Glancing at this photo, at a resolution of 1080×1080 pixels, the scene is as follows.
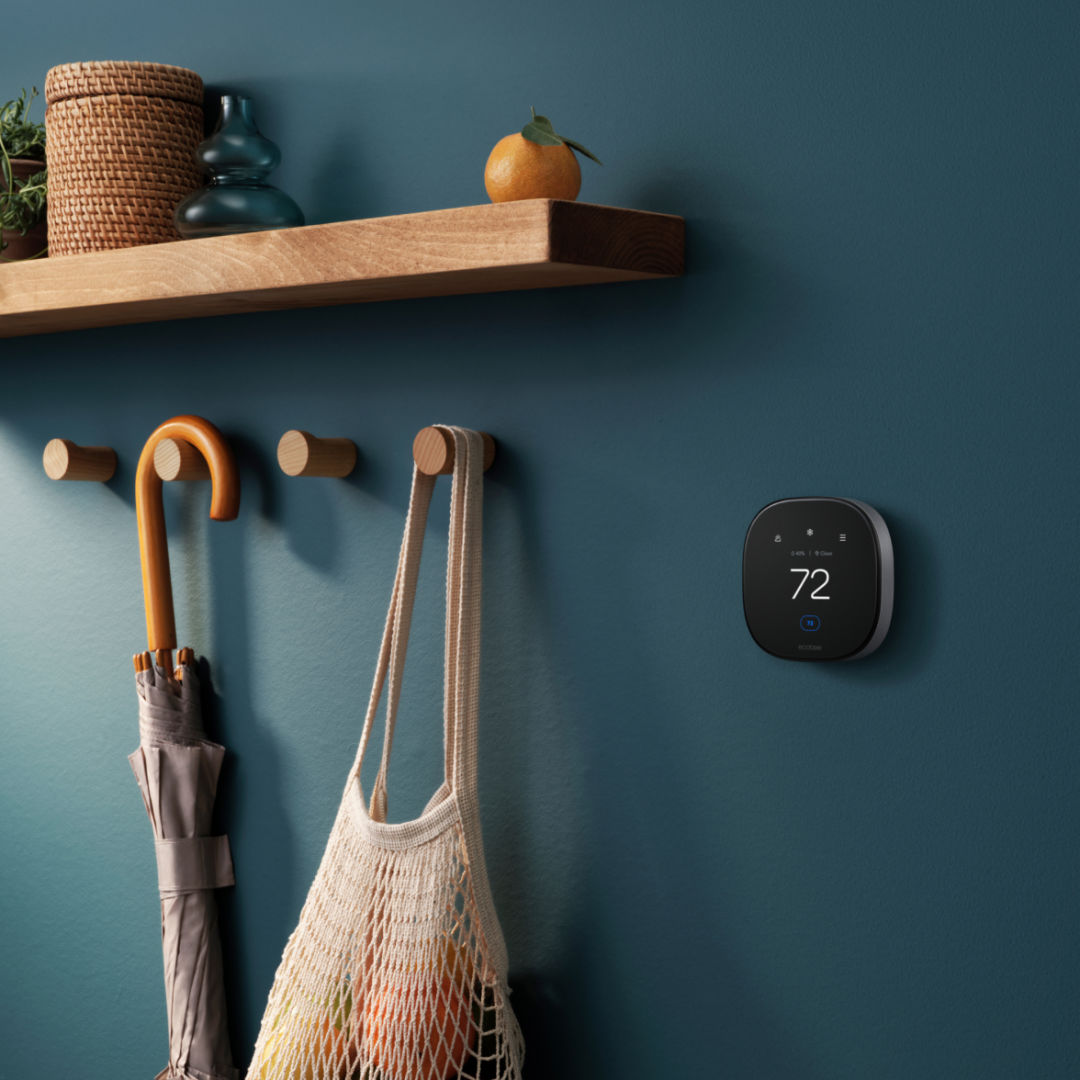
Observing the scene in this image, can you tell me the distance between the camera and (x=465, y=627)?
1.03 m

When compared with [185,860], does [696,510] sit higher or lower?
higher

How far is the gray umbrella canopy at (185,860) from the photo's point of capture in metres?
1.24

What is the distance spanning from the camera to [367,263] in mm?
922

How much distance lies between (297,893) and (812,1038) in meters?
0.53

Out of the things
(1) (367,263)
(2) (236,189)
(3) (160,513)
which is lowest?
(3) (160,513)

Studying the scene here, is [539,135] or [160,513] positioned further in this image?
[160,513]

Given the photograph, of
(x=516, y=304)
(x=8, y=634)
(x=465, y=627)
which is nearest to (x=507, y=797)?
(x=465, y=627)

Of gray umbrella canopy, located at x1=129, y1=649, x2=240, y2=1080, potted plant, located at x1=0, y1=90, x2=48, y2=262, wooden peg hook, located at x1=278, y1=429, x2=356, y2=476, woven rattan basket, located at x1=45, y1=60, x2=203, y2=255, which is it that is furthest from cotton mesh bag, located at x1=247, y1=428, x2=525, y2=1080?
potted plant, located at x1=0, y1=90, x2=48, y2=262

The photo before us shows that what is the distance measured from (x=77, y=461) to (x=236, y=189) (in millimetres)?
385

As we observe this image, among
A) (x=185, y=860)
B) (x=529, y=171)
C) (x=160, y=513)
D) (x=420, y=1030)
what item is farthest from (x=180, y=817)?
(x=529, y=171)

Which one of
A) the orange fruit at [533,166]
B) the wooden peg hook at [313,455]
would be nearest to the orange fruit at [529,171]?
the orange fruit at [533,166]

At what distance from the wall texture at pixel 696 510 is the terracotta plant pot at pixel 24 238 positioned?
0.37 feet

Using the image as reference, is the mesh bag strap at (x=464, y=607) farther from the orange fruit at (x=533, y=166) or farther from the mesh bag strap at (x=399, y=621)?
the orange fruit at (x=533, y=166)

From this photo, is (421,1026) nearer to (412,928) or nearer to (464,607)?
(412,928)
